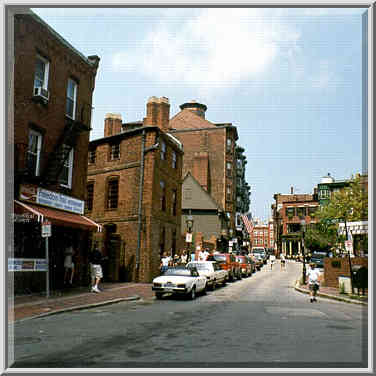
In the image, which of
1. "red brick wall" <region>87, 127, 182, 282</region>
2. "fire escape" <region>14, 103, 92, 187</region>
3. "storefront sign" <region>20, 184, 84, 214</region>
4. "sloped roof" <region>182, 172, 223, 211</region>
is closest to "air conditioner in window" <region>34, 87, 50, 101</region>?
"fire escape" <region>14, 103, 92, 187</region>

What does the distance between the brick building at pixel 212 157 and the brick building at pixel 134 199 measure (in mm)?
27851

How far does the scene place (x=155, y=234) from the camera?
2498cm

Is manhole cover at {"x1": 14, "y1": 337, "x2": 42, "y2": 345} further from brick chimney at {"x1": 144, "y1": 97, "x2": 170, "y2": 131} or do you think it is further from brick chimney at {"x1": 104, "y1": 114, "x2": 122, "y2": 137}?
brick chimney at {"x1": 104, "y1": 114, "x2": 122, "y2": 137}

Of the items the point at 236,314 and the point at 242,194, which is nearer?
the point at 236,314

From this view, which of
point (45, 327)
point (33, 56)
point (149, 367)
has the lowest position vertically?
Answer: point (45, 327)

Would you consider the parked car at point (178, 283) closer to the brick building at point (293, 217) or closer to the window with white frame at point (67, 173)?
the window with white frame at point (67, 173)

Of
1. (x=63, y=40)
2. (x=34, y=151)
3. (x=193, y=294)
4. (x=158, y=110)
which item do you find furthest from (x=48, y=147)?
(x=158, y=110)

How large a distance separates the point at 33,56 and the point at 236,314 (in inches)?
473

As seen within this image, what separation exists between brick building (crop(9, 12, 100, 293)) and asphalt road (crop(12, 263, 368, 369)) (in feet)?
14.4

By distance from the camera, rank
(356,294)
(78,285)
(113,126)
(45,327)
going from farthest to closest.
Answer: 1. (113,126)
2. (78,285)
3. (356,294)
4. (45,327)

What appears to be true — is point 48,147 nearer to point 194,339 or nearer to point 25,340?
point 25,340

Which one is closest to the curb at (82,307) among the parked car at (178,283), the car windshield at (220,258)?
the parked car at (178,283)

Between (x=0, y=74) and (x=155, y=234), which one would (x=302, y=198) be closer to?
(x=155, y=234)

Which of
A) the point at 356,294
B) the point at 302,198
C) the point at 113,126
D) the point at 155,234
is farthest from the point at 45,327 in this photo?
the point at 302,198
